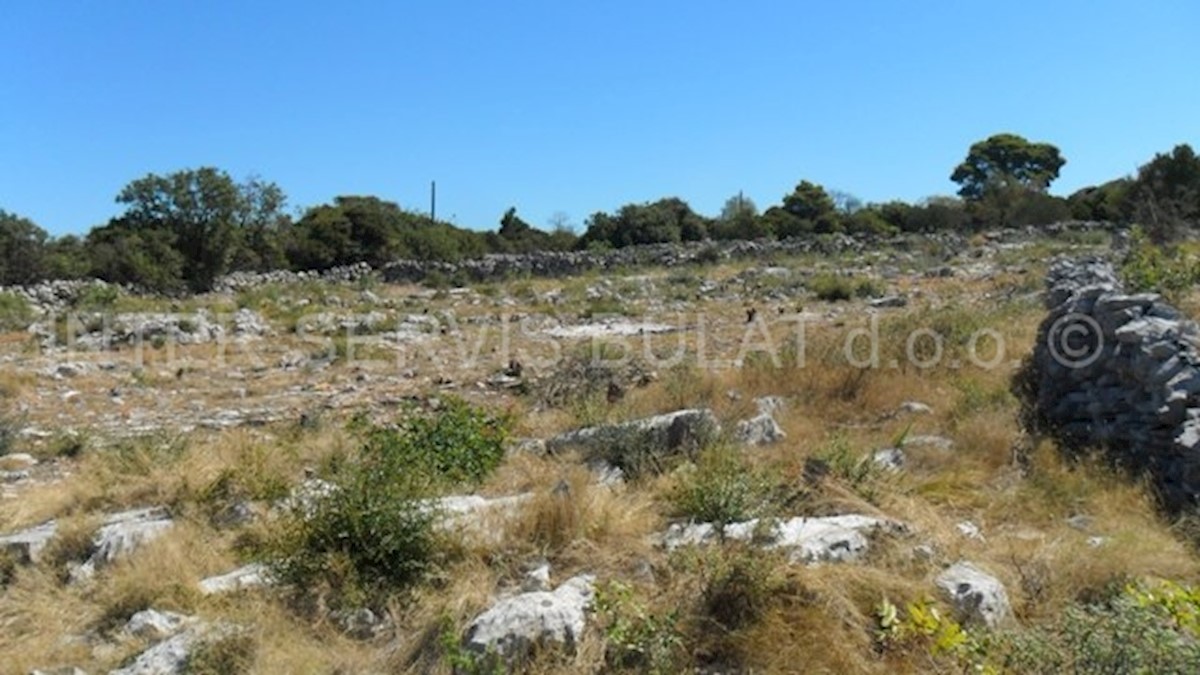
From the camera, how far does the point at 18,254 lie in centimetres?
2059

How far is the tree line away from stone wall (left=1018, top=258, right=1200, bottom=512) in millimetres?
10102

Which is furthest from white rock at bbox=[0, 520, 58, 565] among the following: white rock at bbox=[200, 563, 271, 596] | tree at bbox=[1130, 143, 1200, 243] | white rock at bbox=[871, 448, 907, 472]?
tree at bbox=[1130, 143, 1200, 243]

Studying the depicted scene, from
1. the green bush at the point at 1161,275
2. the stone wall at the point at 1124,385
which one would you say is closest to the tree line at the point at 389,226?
the green bush at the point at 1161,275

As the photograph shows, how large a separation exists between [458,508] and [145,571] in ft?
4.41

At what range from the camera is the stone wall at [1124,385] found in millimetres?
4625

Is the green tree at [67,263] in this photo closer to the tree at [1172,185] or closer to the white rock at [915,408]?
the white rock at [915,408]

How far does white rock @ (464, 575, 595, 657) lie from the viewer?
9.82 feet

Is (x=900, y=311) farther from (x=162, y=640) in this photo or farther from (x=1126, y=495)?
(x=162, y=640)

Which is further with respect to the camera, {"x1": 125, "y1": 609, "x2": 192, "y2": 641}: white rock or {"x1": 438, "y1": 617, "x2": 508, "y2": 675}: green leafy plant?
{"x1": 125, "y1": 609, "x2": 192, "y2": 641}: white rock

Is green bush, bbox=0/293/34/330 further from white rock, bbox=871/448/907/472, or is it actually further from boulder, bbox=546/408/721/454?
white rock, bbox=871/448/907/472

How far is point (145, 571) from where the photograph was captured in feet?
12.2

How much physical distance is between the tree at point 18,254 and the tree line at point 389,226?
1.2 inches

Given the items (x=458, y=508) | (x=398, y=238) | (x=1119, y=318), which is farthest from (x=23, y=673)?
(x=398, y=238)

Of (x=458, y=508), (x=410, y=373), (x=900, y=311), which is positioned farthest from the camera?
(x=900, y=311)
